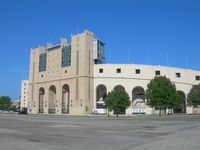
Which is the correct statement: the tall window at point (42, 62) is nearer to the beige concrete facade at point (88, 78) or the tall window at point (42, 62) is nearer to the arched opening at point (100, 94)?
the beige concrete facade at point (88, 78)

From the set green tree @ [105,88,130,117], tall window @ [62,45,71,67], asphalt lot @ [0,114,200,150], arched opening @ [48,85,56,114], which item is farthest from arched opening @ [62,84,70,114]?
asphalt lot @ [0,114,200,150]

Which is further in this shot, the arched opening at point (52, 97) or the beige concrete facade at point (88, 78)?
the arched opening at point (52, 97)

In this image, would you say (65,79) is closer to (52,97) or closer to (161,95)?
(52,97)

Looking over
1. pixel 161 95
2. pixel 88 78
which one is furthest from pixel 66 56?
pixel 161 95

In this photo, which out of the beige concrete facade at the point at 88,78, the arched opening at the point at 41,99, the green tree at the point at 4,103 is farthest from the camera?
the green tree at the point at 4,103

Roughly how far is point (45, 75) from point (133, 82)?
36159 millimetres

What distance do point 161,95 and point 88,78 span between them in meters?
42.1

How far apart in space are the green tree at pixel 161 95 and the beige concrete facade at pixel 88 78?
107 ft

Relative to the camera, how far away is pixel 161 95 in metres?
71.9

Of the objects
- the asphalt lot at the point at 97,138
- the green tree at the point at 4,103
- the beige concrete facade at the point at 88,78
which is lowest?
the asphalt lot at the point at 97,138

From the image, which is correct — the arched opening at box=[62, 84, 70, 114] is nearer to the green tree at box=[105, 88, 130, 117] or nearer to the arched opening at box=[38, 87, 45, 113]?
the arched opening at box=[38, 87, 45, 113]

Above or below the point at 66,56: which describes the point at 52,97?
below

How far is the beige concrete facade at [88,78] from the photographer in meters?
110

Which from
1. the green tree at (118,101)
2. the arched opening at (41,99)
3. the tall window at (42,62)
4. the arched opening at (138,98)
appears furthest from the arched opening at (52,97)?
the green tree at (118,101)
